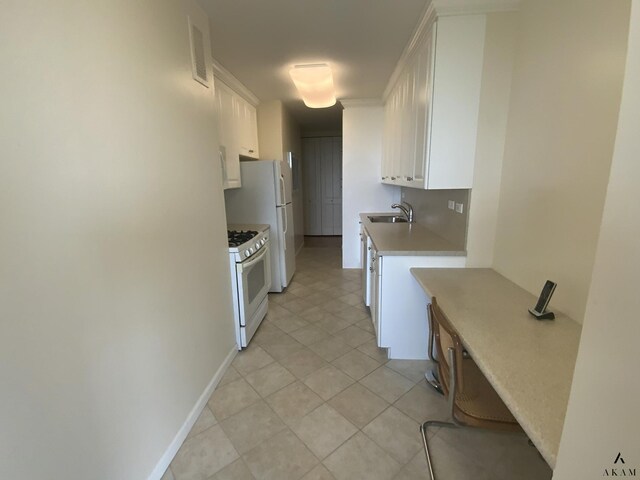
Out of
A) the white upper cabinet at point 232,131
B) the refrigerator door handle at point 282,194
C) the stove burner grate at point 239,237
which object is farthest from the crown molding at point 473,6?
the refrigerator door handle at point 282,194

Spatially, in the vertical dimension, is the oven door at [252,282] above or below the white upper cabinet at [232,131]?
below

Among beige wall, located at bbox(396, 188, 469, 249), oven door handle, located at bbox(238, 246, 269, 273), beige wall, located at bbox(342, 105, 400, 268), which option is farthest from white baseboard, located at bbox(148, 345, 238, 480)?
beige wall, located at bbox(342, 105, 400, 268)

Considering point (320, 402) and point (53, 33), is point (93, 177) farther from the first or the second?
point (320, 402)

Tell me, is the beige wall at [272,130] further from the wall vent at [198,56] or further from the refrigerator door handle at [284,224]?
the wall vent at [198,56]

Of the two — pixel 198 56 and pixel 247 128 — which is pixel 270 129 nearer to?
pixel 247 128

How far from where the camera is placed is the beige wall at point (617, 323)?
1.36ft

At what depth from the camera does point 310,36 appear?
7.41ft

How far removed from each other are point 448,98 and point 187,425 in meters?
2.55

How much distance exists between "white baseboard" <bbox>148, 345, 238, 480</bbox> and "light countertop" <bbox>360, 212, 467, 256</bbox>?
1.47m

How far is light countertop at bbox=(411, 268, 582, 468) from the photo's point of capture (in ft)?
2.78

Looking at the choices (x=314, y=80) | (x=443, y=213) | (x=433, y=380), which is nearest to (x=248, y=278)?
(x=433, y=380)

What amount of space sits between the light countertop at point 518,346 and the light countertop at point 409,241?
269mm

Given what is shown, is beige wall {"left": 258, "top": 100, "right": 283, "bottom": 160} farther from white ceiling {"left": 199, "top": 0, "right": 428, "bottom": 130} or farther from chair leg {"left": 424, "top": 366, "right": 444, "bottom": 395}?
chair leg {"left": 424, "top": 366, "right": 444, "bottom": 395}

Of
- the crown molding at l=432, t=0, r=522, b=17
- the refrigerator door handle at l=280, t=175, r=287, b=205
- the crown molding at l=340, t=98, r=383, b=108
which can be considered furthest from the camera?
the crown molding at l=340, t=98, r=383, b=108
